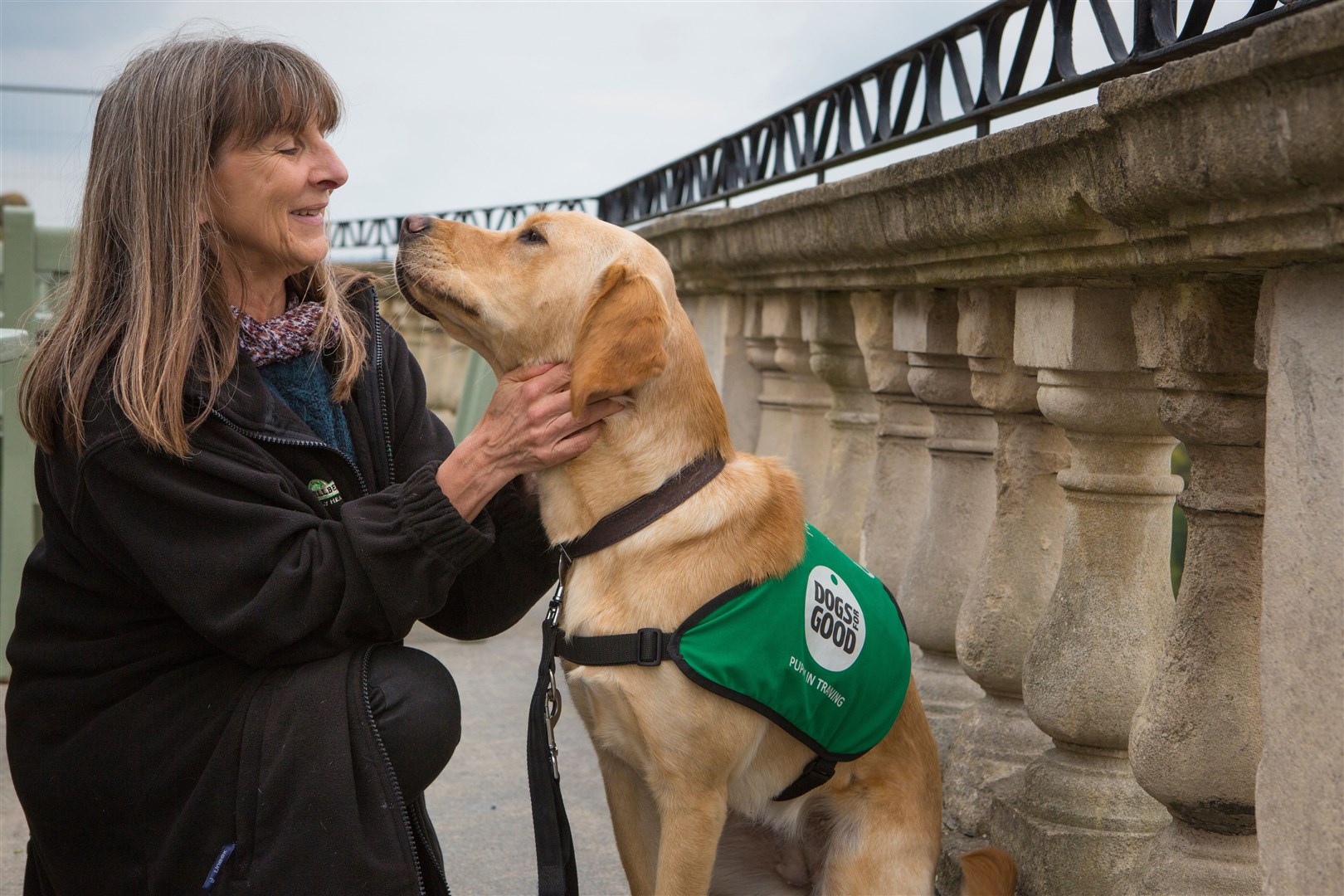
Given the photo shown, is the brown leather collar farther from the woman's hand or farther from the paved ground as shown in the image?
the paved ground

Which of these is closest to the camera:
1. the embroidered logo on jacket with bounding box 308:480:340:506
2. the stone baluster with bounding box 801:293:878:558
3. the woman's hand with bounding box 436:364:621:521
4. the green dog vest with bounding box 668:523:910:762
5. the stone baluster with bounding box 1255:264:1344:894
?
the stone baluster with bounding box 1255:264:1344:894

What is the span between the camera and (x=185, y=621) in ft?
7.02

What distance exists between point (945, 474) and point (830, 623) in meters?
0.78

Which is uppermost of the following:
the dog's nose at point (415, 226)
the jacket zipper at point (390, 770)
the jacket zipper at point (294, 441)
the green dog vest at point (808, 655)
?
the dog's nose at point (415, 226)

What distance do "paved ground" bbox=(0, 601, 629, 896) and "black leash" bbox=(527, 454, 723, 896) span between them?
699 millimetres

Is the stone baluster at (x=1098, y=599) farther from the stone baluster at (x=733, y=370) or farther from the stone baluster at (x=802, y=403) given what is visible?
the stone baluster at (x=733, y=370)

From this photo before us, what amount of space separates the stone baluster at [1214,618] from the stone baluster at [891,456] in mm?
1242

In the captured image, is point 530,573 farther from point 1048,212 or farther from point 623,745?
point 1048,212

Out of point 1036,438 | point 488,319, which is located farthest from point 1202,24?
point 488,319

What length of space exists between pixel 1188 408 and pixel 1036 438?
705 mm

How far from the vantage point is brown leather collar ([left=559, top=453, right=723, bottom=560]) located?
2186mm

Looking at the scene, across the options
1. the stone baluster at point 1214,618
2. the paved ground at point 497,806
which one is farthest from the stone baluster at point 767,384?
the stone baluster at point 1214,618

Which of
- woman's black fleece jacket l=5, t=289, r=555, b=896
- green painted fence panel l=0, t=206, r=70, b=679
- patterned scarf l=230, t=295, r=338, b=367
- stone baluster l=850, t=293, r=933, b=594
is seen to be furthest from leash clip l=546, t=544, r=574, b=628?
green painted fence panel l=0, t=206, r=70, b=679

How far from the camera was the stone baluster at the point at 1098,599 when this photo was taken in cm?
210
